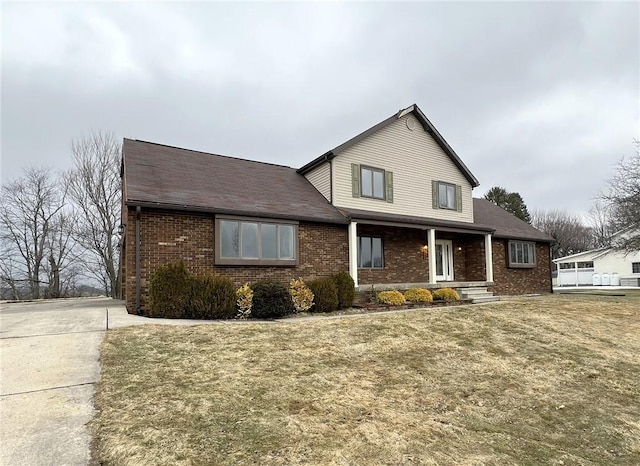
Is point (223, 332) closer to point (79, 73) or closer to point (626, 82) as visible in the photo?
point (79, 73)

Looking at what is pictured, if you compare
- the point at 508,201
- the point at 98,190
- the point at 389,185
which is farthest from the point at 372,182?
the point at 508,201

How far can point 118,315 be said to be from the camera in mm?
9859

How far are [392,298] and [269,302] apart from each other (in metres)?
4.64

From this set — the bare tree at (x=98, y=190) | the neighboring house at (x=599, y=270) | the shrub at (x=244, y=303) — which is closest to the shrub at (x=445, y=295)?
the shrub at (x=244, y=303)

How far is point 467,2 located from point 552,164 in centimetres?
3922

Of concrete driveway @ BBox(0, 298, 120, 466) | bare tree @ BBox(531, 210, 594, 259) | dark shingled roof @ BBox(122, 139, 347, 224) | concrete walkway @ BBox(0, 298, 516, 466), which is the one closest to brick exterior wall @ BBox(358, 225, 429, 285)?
dark shingled roof @ BBox(122, 139, 347, 224)

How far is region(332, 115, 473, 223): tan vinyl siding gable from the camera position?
15.6 m

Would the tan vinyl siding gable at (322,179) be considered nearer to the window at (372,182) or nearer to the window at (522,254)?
the window at (372,182)

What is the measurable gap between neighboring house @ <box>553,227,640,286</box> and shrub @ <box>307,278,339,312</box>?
2811cm

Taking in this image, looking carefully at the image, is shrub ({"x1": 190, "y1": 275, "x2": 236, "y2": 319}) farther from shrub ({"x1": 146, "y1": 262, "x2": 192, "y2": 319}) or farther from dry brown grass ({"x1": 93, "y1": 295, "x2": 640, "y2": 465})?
dry brown grass ({"x1": 93, "y1": 295, "x2": 640, "y2": 465})

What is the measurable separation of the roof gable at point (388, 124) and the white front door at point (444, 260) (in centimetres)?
334

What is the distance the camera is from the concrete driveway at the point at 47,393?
10.4ft

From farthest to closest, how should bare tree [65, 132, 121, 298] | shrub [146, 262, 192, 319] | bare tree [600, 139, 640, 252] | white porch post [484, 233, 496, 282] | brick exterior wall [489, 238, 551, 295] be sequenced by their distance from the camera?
bare tree [65, 132, 121, 298]
bare tree [600, 139, 640, 252]
brick exterior wall [489, 238, 551, 295]
white porch post [484, 233, 496, 282]
shrub [146, 262, 192, 319]

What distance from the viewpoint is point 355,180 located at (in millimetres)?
15797
